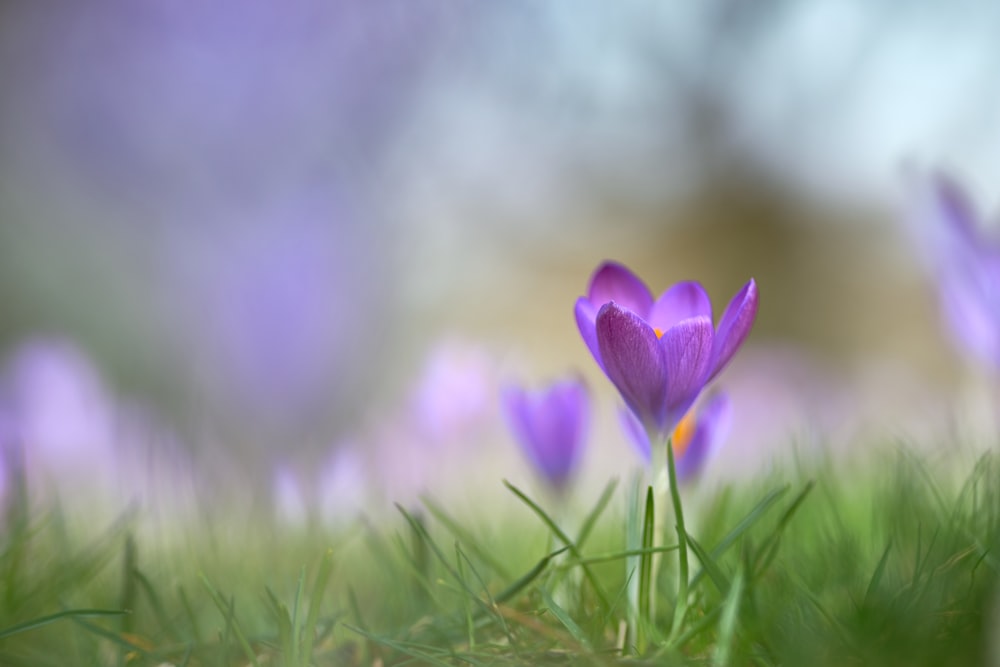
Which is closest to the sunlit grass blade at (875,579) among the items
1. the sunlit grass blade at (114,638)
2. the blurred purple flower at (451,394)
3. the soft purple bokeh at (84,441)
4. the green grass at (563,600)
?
the green grass at (563,600)

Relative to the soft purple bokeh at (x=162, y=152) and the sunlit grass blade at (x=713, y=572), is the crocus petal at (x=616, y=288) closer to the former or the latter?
the sunlit grass blade at (x=713, y=572)

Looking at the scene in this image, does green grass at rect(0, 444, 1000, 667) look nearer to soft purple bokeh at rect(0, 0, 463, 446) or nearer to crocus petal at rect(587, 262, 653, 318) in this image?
crocus petal at rect(587, 262, 653, 318)

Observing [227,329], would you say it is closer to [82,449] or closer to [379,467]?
[82,449]

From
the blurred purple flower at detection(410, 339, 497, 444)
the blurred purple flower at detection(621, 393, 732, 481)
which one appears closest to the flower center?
the blurred purple flower at detection(621, 393, 732, 481)

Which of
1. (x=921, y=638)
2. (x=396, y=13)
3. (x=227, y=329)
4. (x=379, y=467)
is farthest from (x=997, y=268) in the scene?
(x=396, y=13)

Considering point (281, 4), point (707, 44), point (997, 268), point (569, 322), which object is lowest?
point (997, 268)

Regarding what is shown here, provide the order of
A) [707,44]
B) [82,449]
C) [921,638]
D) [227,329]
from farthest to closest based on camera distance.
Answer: [707,44]
[227,329]
[82,449]
[921,638]

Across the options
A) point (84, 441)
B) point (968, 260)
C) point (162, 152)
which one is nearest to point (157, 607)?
point (968, 260)
